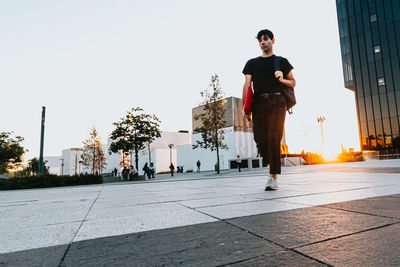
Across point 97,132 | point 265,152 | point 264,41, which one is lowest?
point 265,152

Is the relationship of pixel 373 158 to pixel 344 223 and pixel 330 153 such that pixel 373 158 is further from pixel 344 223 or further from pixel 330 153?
pixel 344 223

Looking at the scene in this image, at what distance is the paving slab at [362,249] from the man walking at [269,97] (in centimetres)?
249

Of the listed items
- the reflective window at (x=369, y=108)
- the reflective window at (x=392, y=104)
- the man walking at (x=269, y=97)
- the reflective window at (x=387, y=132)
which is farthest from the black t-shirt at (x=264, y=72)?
the reflective window at (x=369, y=108)

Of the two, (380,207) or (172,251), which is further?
(380,207)

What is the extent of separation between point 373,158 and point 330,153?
19.7ft

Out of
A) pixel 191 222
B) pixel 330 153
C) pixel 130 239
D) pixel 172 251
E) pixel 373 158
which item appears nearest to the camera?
pixel 172 251

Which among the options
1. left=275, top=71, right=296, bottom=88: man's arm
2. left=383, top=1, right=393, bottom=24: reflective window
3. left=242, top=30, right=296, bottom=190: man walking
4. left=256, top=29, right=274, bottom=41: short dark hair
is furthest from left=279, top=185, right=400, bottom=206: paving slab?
left=383, top=1, right=393, bottom=24: reflective window

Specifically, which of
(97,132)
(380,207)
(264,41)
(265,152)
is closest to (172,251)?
(380,207)

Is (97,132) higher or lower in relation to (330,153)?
higher

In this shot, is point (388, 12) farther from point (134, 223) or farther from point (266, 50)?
point (134, 223)

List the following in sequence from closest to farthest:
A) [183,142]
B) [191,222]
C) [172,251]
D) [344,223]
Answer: [172,251] → [344,223] → [191,222] → [183,142]

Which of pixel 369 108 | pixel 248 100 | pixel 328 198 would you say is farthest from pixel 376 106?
pixel 328 198

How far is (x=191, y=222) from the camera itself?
176 cm

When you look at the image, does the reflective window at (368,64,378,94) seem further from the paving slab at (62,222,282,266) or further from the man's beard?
the paving slab at (62,222,282,266)
